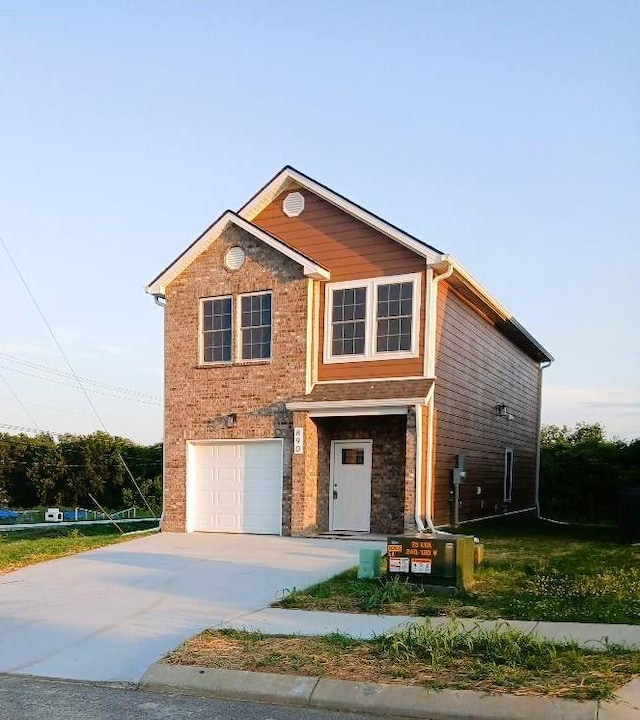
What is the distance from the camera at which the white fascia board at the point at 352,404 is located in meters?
15.7

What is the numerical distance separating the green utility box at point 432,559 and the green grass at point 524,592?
16 cm

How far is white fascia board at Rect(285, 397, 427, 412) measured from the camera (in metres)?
15.7

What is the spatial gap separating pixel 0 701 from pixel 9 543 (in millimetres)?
12472

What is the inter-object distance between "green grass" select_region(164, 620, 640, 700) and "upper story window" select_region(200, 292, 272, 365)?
1065 centimetres

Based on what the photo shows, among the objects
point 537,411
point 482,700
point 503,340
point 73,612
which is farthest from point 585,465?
point 482,700

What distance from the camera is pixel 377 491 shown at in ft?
55.9

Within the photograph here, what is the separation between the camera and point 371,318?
16844 mm

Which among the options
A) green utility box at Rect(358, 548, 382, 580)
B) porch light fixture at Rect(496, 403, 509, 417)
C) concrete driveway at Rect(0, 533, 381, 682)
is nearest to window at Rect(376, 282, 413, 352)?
concrete driveway at Rect(0, 533, 381, 682)

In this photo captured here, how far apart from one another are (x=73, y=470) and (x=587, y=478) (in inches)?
1325

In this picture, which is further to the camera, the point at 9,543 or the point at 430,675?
the point at 9,543

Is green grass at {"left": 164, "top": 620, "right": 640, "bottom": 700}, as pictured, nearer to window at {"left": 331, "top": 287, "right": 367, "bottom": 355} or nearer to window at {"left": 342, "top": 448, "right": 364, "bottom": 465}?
window at {"left": 342, "top": 448, "right": 364, "bottom": 465}

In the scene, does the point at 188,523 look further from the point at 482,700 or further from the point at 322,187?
the point at 482,700

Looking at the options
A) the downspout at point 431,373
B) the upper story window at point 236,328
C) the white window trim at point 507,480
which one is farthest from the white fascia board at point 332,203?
the white window trim at point 507,480

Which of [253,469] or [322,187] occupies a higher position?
[322,187]
